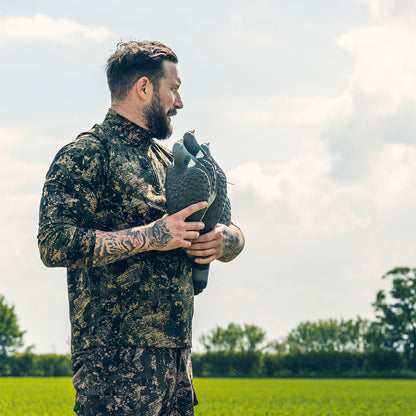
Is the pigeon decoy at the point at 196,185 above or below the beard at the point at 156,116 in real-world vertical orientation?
below

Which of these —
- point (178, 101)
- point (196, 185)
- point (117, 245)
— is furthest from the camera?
point (178, 101)

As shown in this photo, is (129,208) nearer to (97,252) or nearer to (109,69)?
(97,252)

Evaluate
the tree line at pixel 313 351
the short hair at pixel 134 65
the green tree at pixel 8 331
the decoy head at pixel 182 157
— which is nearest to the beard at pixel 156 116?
the short hair at pixel 134 65

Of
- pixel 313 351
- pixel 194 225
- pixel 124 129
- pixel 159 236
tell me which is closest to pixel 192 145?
pixel 124 129

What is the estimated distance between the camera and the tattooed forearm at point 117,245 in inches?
136

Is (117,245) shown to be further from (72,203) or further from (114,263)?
(72,203)

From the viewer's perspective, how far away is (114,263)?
367 centimetres

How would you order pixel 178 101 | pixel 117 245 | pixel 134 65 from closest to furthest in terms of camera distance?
pixel 117 245, pixel 134 65, pixel 178 101

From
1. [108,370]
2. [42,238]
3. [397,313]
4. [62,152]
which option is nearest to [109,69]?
[62,152]

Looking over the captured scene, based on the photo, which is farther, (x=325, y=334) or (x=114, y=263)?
(x=325, y=334)

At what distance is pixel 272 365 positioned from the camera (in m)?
77.3

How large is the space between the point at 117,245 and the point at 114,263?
216mm

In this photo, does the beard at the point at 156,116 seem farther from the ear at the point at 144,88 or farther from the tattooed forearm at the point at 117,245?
the tattooed forearm at the point at 117,245

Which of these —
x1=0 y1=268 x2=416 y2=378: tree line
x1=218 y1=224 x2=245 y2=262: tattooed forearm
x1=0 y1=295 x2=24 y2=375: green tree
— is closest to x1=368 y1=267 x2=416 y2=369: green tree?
x1=0 y1=268 x2=416 y2=378: tree line
